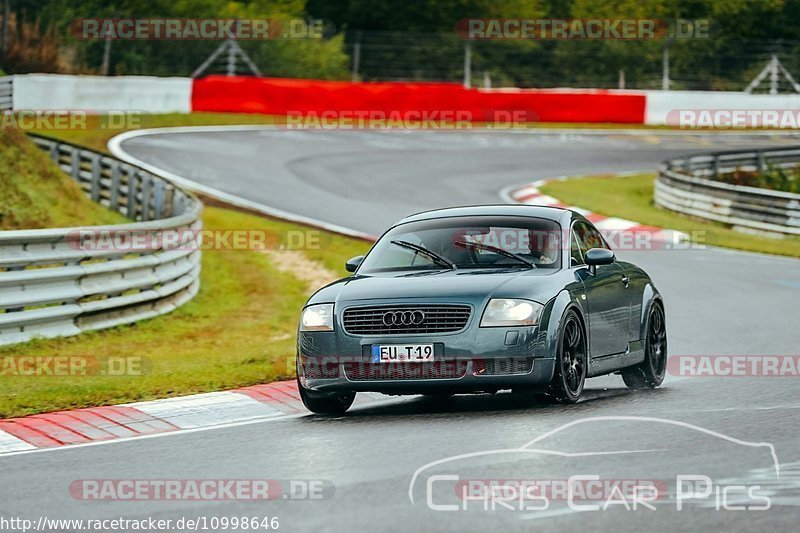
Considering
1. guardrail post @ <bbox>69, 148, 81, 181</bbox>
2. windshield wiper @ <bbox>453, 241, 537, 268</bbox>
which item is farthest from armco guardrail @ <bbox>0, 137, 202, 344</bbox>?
guardrail post @ <bbox>69, 148, 81, 181</bbox>

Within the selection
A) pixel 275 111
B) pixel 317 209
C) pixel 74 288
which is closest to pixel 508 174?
pixel 317 209

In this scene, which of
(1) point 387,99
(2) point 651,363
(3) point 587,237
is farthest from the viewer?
(1) point 387,99

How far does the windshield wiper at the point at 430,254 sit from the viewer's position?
10.9 m

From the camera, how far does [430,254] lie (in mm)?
11055

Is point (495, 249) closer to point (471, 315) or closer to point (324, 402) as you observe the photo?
point (471, 315)

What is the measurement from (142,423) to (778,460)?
418cm

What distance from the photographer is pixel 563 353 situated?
10188mm

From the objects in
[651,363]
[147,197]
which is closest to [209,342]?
[651,363]

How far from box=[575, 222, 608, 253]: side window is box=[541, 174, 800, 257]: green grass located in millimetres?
12405

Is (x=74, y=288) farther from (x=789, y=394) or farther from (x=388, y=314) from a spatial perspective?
(x=789, y=394)

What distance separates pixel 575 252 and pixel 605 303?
17.2 inches

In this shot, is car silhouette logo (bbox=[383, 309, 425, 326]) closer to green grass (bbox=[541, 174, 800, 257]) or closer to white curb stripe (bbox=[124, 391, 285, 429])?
white curb stripe (bbox=[124, 391, 285, 429])

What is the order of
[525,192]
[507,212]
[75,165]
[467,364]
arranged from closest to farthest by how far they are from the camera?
[467,364] < [507,212] < [75,165] < [525,192]

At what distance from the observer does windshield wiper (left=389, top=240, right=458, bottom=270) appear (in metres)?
10.9
